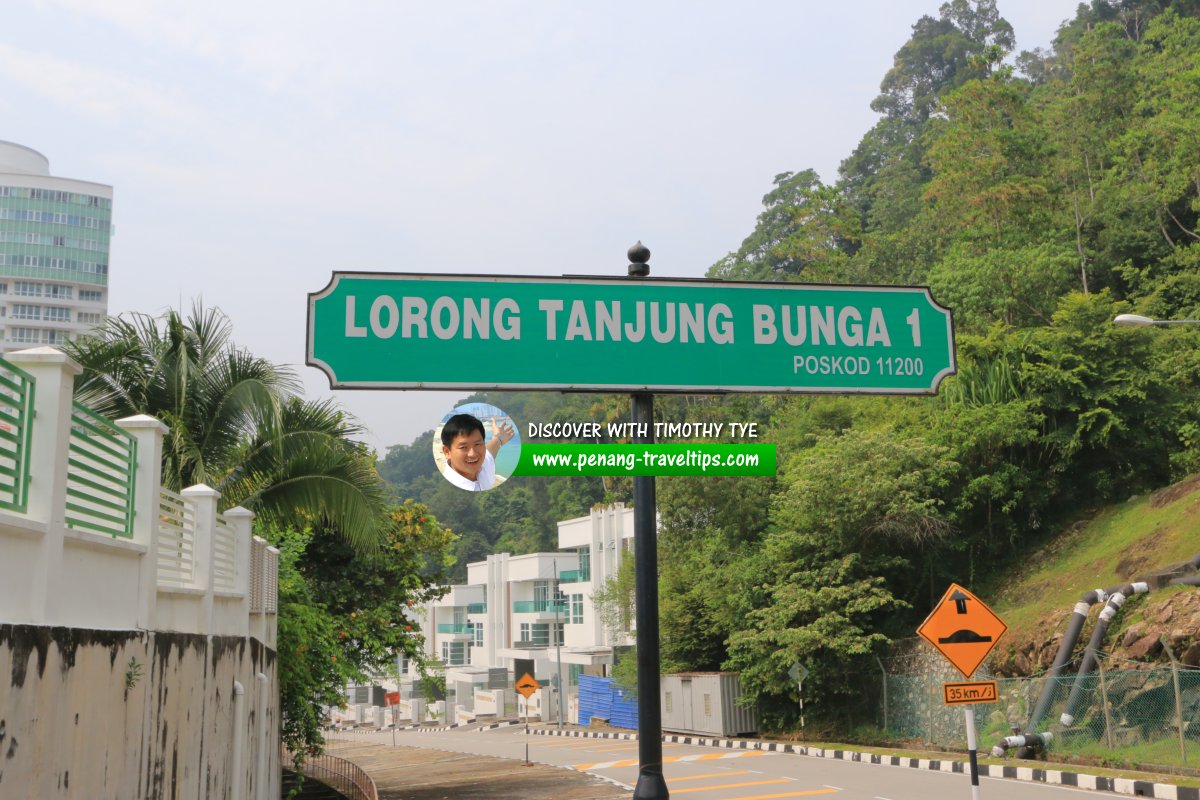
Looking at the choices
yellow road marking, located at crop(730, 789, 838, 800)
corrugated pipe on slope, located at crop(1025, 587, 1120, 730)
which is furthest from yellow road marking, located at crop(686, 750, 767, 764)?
corrugated pipe on slope, located at crop(1025, 587, 1120, 730)

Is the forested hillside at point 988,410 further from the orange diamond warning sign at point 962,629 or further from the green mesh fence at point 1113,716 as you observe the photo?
the orange diamond warning sign at point 962,629

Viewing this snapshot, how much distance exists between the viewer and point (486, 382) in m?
3.84

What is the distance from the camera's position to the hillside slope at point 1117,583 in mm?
19094

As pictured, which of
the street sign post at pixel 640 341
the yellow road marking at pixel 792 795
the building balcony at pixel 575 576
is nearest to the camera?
the street sign post at pixel 640 341

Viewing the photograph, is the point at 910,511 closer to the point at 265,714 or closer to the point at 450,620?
the point at 265,714

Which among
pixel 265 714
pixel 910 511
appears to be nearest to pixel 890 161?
pixel 910 511

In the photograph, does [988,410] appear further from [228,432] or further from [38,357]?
[38,357]

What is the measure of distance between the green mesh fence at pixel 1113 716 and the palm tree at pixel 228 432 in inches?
459

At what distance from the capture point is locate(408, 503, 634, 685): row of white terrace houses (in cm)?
5362

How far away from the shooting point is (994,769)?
17.7 m

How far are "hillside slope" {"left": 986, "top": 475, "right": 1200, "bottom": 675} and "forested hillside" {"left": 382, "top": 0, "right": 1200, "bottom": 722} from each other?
4.12 ft

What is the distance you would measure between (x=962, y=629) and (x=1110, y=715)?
11360 mm

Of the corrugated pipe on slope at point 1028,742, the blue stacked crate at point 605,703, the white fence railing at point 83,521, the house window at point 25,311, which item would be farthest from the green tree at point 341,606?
the house window at point 25,311

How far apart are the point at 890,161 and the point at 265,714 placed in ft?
216
